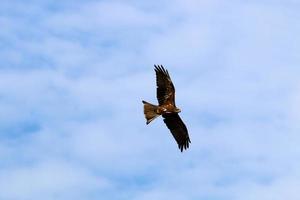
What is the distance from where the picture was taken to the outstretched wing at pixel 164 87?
5116 centimetres

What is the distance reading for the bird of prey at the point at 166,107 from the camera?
5022 centimetres

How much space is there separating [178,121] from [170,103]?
1326 mm

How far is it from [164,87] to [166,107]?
1099 mm

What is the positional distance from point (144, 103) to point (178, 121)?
272 cm

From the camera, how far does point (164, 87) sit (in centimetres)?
5131

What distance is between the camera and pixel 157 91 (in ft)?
168

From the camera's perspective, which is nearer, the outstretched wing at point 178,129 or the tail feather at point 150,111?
the tail feather at point 150,111

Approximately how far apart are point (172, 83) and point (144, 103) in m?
2.18

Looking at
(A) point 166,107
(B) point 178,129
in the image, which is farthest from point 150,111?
(B) point 178,129

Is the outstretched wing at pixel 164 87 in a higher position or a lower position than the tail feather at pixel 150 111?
higher

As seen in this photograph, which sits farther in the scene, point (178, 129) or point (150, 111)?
point (178, 129)

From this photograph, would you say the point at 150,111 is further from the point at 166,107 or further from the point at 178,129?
the point at 178,129

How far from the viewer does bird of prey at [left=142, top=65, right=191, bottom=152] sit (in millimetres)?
50219

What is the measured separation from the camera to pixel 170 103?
51.2m
